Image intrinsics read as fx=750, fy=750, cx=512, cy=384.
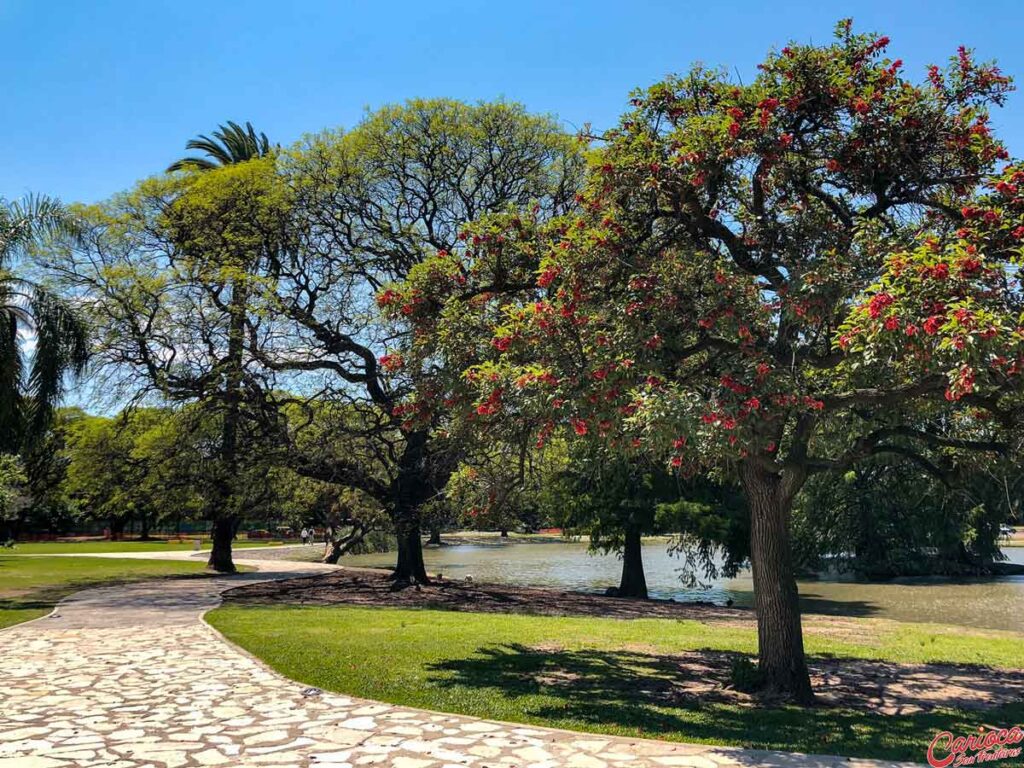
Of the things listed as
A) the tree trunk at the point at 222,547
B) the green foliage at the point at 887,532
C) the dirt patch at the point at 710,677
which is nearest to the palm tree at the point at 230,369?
the tree trunk at the point at 222,547

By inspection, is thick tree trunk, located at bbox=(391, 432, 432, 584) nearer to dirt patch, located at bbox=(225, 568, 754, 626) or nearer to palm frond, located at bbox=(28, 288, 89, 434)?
dirt patch, located at bbox=(225, 568, 754, 626)

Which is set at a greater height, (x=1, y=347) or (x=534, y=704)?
(x=1, y=347)

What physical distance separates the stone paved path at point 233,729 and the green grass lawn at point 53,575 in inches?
263

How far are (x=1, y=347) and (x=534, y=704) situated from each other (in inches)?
569

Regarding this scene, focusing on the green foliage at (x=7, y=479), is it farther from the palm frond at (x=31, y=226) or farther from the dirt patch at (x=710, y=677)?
the dirt patch at (x=710, y=677)

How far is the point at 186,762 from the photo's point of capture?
20.9 feet

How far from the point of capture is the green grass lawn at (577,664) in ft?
25.3

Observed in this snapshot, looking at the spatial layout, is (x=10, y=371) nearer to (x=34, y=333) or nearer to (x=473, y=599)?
(x=34, y=333)

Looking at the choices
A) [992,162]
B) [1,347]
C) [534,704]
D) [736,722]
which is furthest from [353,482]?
[992,162]

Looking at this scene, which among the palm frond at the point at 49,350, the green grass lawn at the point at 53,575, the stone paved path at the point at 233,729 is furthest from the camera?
the green grass lawn at the point at 53,575

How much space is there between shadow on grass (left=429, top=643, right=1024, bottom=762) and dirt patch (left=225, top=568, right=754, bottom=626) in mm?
8454

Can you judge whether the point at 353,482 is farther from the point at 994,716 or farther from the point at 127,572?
the point at 994,716

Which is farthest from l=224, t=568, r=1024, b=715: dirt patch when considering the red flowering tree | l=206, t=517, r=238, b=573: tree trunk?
l=206, t=517, r=238, b=573: tree trunk

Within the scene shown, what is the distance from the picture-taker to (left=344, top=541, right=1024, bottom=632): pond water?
24359 mm
